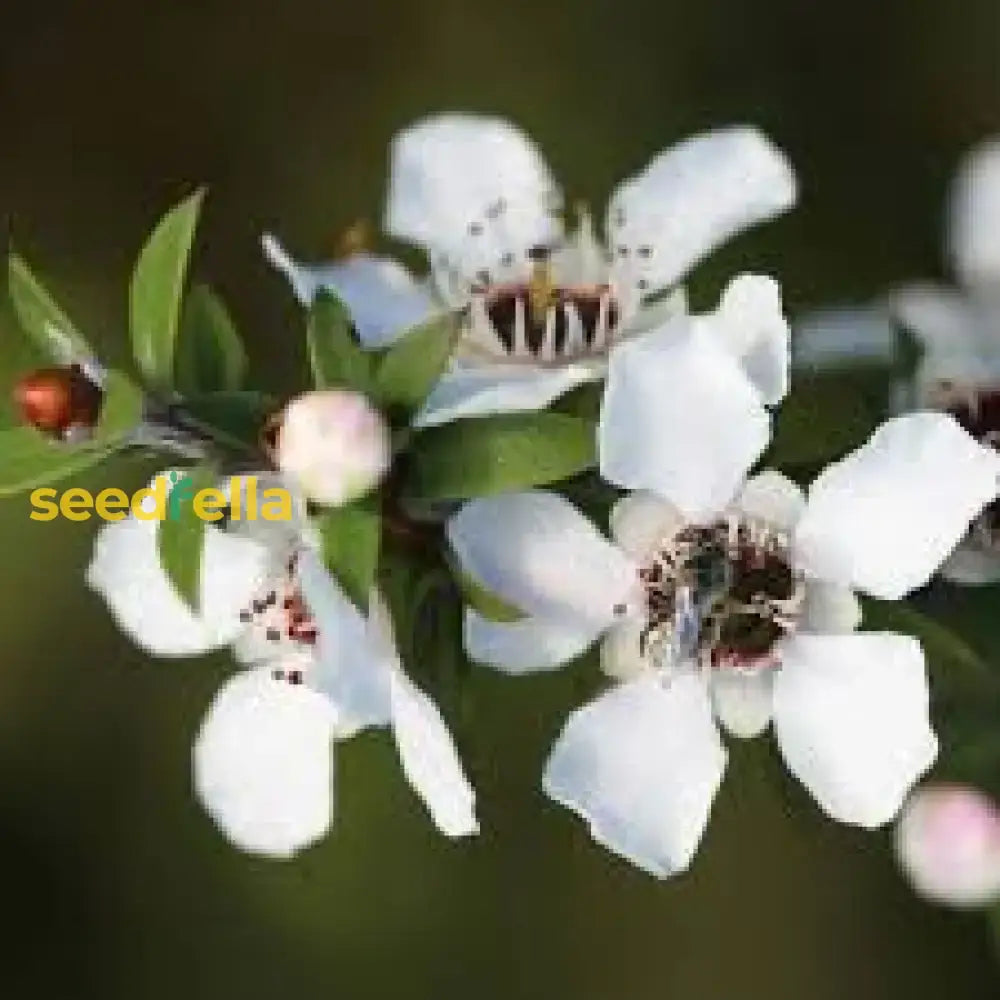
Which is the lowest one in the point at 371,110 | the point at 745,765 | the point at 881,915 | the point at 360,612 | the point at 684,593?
the point at 881,915

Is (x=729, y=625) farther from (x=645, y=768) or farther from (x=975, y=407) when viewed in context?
(x=975, y=407)

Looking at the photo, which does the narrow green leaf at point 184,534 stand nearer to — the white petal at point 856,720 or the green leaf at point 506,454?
the green leaf at point 506,454

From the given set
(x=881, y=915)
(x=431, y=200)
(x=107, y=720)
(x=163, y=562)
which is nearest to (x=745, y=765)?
(x=881, y=915)

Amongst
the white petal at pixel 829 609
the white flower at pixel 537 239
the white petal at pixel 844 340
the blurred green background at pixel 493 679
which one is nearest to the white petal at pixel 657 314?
the white flower at pixel 537 239

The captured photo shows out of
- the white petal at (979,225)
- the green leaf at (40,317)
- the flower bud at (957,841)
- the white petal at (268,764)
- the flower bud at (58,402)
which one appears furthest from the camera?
the white petal at (979,225)

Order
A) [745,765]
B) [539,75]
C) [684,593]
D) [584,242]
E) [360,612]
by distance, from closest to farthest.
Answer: [360,612] < [684,593] < [584,242] < [745,765] < [539,75]

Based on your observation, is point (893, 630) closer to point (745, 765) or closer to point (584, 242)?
point (584, 242)

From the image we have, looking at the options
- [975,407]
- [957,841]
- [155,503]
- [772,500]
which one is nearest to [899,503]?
[772,500]
